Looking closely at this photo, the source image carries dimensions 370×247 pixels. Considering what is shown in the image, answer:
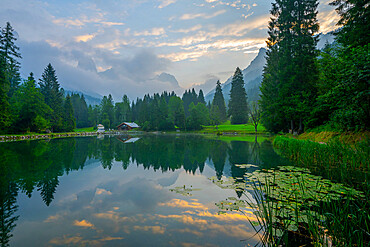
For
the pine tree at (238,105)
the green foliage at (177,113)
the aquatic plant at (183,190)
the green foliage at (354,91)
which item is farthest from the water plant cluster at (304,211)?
the green foliage at (177,113)

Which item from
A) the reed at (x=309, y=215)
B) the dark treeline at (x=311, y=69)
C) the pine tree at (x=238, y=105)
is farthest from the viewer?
the pine tree at (x=238, y=105)

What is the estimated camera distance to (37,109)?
4641cm

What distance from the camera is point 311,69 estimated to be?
24.1 meters

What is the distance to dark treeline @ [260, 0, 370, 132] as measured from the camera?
15.3 metres

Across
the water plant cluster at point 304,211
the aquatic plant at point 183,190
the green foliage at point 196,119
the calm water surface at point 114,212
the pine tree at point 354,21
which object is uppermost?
the pine tree at point 354,21

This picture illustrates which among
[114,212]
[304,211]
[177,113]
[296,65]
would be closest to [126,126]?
[177,113]

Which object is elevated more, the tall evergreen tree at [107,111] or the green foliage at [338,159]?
the tall evergreen tree at [107,111]

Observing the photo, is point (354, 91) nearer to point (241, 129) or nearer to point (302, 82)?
point (302, 82)

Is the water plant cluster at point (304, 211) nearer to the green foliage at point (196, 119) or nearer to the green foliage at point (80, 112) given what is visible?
the green foliage at point (196, 119)

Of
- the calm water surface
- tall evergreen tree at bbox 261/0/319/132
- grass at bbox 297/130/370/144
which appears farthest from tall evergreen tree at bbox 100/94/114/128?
grass at bbox 297/130/370/144

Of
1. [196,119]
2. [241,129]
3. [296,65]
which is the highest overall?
[296,65]

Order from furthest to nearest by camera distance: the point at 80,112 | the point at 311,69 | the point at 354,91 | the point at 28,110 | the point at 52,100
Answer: the point at 80,112
the point at 52,100
the point at 28,110
the point at 311,69
the point at 354,91

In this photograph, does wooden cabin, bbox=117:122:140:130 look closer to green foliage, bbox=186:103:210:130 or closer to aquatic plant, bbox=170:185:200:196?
green foliage, bbox=186:103:210:130

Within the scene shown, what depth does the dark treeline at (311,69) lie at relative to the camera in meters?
15.3
